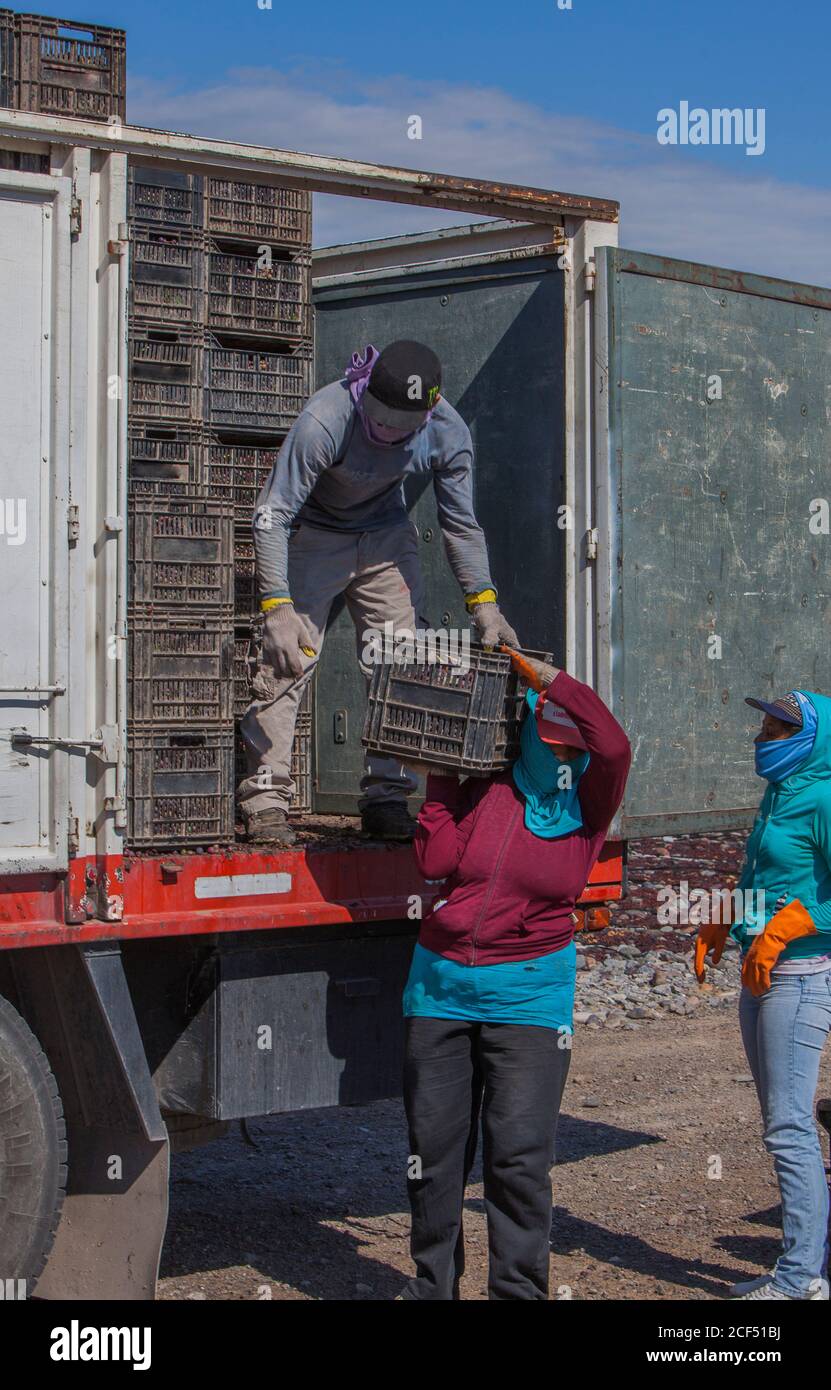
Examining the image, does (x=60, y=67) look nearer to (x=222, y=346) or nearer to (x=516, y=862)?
(x=222, y=346)

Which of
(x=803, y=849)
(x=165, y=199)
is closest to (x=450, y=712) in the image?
(x=803, y=849)

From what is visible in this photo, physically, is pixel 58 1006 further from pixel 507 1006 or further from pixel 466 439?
pixel 466 439

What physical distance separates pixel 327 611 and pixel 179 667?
1114 mm

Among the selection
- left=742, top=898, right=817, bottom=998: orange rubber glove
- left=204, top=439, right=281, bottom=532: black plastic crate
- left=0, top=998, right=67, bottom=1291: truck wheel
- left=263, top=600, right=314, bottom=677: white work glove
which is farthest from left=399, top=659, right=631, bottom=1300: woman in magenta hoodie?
left=204, top=439, right=281, bottom=532: black plastic crate

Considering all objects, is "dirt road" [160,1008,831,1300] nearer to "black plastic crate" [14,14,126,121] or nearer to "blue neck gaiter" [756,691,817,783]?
"blue neck gaiter" [756,691,817,783]

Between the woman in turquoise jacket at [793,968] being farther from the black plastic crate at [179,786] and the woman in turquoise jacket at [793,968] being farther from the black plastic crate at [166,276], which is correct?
the black plastic crate at [166,276]

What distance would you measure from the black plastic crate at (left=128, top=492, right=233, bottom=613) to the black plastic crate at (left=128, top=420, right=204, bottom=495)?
913mm

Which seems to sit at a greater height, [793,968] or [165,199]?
[165,199]

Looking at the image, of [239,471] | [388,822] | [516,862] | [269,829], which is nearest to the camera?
[516,862]

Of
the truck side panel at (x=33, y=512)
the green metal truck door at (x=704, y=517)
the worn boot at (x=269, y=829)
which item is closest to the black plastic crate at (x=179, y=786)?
the worn boot at (x=269, y=829)

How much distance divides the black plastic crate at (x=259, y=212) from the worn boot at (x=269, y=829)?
2.34 meters

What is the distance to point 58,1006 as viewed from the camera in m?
4.66

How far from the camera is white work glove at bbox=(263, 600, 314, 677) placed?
5.30 m

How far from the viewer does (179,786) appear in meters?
4.99
